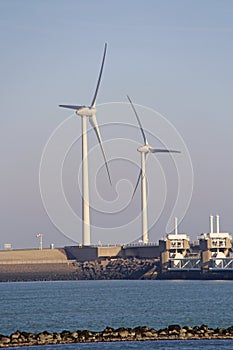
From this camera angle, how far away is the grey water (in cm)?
6069

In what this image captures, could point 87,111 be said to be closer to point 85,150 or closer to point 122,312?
point 85,150

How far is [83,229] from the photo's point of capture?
19450 cm

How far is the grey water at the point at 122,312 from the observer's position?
60.7 metres

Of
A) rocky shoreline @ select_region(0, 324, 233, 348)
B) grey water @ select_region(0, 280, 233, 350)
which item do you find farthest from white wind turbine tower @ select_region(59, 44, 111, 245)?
rocky shoreline @ select_region(0, 324, 233, 348)

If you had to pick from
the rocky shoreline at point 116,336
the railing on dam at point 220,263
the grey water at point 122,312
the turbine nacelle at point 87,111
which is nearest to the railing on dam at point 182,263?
the railing on dam at point 220,263

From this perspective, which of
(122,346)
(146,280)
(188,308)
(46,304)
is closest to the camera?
(122,346)

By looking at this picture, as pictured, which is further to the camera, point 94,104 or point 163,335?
point 94,104

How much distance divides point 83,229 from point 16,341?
434ft

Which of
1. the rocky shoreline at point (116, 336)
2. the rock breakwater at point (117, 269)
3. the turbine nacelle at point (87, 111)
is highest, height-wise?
the turbine nacelle at point (87, 111)

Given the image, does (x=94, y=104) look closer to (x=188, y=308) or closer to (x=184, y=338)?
(x=188, y=308)

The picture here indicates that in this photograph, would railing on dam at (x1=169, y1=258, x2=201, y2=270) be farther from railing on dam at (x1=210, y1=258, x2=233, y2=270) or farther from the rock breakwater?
the rock breakwater

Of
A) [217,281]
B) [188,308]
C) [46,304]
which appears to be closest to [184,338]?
[188,308]

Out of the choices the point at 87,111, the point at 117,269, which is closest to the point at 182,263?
the point at 117,269

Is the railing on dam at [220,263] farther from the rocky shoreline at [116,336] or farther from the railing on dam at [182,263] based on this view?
the rocky shoreline at [116,336]
